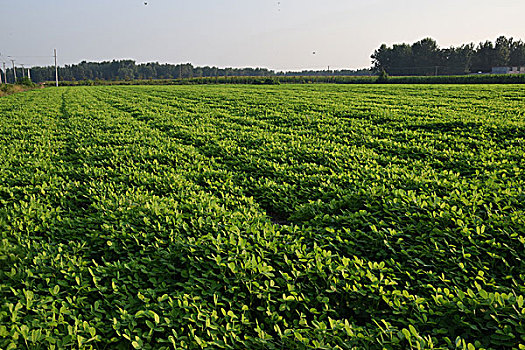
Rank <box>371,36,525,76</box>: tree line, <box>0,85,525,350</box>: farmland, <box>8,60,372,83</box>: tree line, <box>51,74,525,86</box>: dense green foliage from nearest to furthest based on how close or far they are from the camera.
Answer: <box>0,85,525,350</box>: farmland < <box>51,74,525,86</box>: dense green foliage < <box>371,36,525,76</box>: tree line < <box>8,60,372,83</box>: tree line

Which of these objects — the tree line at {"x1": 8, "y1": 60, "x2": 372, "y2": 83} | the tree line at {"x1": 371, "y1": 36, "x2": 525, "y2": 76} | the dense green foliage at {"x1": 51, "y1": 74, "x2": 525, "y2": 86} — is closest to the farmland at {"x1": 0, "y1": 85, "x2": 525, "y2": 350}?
the dense green foliage at {"x1": 51, "y1": 74, "x2": 525, "y2": 86}

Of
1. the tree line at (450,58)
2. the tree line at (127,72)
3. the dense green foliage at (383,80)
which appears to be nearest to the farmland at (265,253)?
→ the dense green foliage at (383,80)

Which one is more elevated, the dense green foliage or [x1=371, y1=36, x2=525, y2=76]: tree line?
[x1=371, y1=36, x2=525, y2=76]: tree line

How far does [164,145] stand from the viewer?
9.08 m

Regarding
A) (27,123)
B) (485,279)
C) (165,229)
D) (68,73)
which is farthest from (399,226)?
(68,73)

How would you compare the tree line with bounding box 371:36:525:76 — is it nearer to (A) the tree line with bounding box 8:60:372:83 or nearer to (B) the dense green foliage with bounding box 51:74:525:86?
(A) the tree line with bounding box 8:60:372:83

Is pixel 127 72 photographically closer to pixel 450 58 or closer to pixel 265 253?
pixel 450 58

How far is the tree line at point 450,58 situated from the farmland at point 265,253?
326 ft

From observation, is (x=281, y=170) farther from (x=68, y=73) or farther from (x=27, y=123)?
(x=68, y=73)

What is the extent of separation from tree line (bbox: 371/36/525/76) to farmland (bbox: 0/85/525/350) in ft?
326

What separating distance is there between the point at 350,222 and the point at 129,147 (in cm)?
653

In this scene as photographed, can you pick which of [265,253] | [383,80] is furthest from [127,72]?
[265,253]

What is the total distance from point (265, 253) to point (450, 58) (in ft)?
367

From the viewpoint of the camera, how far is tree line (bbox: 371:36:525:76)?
92.5 meters
